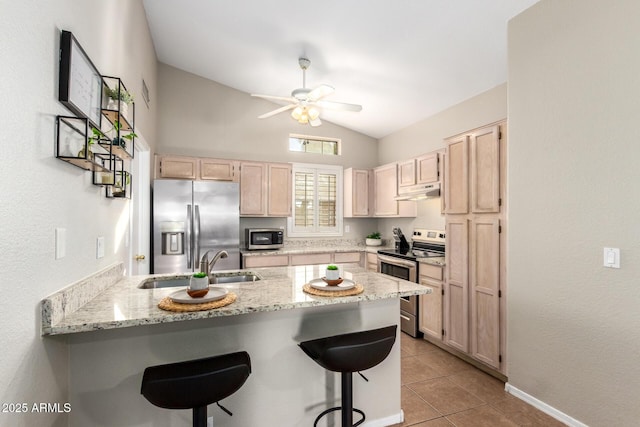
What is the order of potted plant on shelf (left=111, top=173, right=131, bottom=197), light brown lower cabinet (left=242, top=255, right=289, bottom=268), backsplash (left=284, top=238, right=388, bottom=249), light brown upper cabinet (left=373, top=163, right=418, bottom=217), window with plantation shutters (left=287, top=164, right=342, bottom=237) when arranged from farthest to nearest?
window with plantation shutters (left=287, top=164, right=342, bottom=237) < backsplash (left=284, top=238, right=388, bottom=249) < light brown upper cabinet (left=373, top=163, right=418, bottom=217) < light brown lower cabinet (left=242, top=255, right=289, bottom=268) < potted plant on shelf (left=111, top=173, right=131, bottom=197)

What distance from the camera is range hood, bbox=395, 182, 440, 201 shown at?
3.74 m

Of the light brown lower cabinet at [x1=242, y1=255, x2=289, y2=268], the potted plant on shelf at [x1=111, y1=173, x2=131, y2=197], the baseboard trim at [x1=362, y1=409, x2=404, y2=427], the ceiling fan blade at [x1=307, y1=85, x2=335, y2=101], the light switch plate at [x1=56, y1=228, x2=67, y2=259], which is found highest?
the ceiling fan blade at [x1=307, y1=85, x2=335, y2=101]

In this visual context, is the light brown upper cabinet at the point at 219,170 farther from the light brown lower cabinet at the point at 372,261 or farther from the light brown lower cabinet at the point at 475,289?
the light brown lower cabinet at the point at 475,289

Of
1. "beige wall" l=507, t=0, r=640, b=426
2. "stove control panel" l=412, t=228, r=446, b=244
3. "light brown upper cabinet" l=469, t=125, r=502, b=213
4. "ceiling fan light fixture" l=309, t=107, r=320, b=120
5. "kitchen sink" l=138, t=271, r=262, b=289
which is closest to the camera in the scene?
"beige wall" l=507, t=0, r=640, b=426

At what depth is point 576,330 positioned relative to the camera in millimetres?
2062

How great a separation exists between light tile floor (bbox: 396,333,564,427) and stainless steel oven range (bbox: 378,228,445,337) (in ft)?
2.04

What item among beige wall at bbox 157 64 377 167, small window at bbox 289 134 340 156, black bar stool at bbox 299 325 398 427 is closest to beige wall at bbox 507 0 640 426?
black bar stool at bbox 299 325 398 427

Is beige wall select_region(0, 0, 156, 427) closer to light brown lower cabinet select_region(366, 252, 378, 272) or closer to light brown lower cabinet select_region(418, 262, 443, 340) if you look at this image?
light brown lower cabinet select_region(418, 262, 443, 340)

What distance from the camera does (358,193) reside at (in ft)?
17.0

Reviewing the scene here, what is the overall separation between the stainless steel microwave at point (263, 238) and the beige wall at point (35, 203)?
2758mm

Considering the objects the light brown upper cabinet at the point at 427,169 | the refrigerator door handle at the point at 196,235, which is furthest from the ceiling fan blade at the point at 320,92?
the refrigerator door handle at the point at 196,235

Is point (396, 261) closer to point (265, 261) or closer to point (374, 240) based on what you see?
point (374, 240)

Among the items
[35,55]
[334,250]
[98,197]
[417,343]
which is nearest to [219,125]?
[334,250]

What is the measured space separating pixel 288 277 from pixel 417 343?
2151 mm
